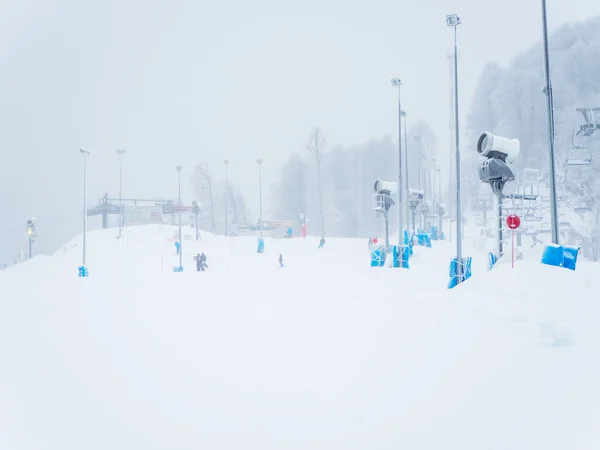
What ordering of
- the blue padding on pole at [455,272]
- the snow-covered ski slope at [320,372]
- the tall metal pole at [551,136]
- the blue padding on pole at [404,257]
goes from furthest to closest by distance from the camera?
the blue padding on pole at [404,257] → the blue padding on pole at [455,272] → the tall metal pole at [551,136] → the snow-covered ski slope at [320,372]

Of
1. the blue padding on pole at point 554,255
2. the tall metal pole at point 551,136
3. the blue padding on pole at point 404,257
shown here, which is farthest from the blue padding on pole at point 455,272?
the blue padding on pole at point 404,257

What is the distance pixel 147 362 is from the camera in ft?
24.7

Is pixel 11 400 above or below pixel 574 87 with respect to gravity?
below

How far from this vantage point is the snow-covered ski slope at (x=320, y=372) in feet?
16.6

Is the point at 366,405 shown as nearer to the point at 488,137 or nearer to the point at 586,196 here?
the point at 488,137

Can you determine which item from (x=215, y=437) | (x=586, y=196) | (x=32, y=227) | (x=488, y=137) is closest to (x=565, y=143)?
(x=586, y=196)

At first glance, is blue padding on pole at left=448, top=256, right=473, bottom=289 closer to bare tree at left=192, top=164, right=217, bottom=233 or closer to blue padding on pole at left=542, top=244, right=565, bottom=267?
blue padding on pole at left=542, top=244, right=565, bottom=267

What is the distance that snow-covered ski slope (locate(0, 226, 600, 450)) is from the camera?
5.07m

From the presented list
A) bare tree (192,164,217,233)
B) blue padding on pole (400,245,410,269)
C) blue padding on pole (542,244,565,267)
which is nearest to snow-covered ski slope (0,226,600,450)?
blue padding on pole (542,244,565,267)

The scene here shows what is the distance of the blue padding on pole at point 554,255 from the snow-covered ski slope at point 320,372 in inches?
49.2

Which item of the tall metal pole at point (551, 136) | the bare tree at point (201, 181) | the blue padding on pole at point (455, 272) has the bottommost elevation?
the blue padding on pole at point (455, 272)

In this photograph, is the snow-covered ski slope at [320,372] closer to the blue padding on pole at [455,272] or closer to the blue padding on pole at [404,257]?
the blue padding on pole at [455,272]

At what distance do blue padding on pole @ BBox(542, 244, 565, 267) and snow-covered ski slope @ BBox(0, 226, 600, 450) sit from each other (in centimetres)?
125

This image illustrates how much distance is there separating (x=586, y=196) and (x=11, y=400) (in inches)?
1556
